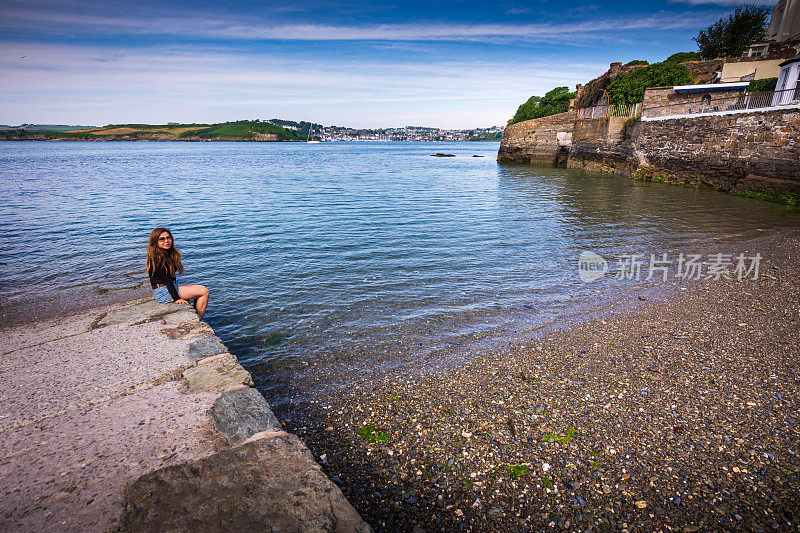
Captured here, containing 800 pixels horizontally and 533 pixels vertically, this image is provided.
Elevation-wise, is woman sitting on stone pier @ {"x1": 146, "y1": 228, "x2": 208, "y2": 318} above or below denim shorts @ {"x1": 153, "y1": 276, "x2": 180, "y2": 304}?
above

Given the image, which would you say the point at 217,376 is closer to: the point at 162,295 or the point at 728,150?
the point at 162,295

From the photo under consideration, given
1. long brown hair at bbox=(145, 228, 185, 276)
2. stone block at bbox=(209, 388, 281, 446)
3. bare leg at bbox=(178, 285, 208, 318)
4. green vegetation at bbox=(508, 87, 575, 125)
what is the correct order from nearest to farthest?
stone block at bbox=(209, 388, 281, 446)
long brown hair at bbox=(145, 228, 185, 276)
bare leg at bbox=(178, 285, 208, 318)
green vegetation at bbox=(508, 87, 575, 125)

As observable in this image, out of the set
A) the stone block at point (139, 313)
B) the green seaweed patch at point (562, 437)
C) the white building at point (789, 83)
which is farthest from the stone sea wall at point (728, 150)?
the stone block at point (139, 313)

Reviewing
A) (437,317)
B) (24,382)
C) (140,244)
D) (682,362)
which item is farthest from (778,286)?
(140,244)

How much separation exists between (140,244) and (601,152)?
41.3 meters

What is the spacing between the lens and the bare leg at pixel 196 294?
7656 millimetres

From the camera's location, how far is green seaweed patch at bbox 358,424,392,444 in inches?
186

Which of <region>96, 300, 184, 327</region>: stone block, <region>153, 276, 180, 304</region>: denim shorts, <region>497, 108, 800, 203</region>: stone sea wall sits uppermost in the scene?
<region>497, 108, 800, 203</region>: stone sea wall

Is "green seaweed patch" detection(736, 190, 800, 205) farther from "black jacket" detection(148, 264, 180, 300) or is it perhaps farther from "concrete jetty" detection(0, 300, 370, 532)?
"black jacket" detection(148, 264, 180, 300)

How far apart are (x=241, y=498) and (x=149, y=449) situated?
1273 millimetres

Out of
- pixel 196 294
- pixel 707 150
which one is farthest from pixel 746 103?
pixel 196 294

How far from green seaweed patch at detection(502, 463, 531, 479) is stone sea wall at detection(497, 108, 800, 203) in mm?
25064

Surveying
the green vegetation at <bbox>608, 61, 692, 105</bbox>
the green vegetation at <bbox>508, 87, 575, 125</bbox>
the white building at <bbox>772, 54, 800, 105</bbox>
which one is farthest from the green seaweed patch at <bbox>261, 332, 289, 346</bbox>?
the green vegetation at <bbox>508, 87, 575, 125</bbox>

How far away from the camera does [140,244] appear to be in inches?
586
